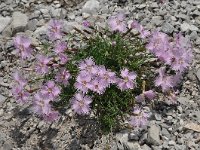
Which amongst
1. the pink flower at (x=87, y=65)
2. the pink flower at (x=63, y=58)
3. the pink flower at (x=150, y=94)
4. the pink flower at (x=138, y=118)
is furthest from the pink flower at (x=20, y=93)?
the pink flower at (x=150, y=94)

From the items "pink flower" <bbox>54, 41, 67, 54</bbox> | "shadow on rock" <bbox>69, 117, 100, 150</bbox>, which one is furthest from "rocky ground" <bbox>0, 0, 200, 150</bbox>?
"pink flower" <bbox>54, 41, 67, 54</bbox>

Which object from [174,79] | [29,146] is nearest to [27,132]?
[29,146]

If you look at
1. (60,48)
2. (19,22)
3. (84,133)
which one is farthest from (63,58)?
(19,22)

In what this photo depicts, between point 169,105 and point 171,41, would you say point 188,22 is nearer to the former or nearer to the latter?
point 171,41

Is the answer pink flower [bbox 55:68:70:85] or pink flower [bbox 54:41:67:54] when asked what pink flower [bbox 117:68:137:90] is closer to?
pink flower [bbox 55:68:70:85]

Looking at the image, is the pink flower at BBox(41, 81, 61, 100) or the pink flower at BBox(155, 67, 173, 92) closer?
the pink flower at BBox(41, 81, 61, 100)

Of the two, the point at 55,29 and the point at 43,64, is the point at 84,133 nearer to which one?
the point at 43,64

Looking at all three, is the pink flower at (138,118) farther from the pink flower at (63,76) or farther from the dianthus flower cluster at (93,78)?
the pink flower at (63,76)
